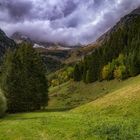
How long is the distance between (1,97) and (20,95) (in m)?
23.7

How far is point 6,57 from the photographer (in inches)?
4008

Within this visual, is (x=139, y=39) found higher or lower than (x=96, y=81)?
higher

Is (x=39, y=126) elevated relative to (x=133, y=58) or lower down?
lower down

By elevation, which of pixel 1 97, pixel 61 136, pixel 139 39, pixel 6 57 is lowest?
pixel 61 136

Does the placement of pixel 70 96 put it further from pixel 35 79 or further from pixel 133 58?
pixel 35 79

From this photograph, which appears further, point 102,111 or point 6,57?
point 6,57

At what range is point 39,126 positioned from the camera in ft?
161

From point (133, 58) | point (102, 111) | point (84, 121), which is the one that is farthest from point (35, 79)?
point (133, 58)

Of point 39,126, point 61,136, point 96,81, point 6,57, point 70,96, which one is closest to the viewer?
point 61,136

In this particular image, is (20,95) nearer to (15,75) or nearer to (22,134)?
(15,75)

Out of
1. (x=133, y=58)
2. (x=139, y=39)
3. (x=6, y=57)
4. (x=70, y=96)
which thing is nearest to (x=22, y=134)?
(x=6, y=57)

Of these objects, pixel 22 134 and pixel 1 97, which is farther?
pixel 1 97

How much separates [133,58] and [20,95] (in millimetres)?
81766

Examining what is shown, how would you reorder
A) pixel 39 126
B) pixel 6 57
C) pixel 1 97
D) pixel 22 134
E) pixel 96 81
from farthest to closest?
pixel 96 81, pixel 6 57, pixel 1 97, pixel 39 126, pixel 22 134
